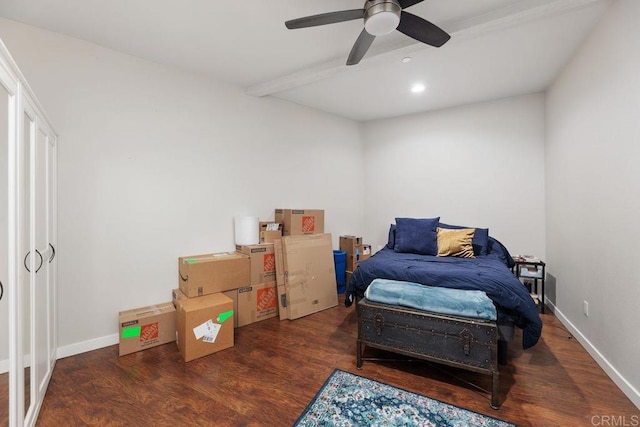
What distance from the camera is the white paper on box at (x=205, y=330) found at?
2484 millimetres

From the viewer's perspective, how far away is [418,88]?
3645mm

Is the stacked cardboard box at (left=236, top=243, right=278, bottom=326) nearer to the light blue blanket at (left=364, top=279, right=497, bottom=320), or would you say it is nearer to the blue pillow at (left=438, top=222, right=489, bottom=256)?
the light blue blanket at (left=364, top=279, right=497, bottom=320)

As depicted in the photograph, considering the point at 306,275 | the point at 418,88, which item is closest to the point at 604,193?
the point at 418,88

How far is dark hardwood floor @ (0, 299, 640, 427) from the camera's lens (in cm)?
180

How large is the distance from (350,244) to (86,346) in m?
3.19

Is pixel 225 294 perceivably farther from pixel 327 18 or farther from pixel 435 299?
pixel 327 18

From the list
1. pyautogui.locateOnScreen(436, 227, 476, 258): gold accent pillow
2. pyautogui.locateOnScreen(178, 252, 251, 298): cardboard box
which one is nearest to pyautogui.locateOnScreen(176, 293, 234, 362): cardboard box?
pyautogui.locateOnScreen(178, 252, 251, 298): cardboard box

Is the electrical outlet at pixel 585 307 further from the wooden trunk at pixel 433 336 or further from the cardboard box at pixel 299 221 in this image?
the cardboard box at pixel 299 221

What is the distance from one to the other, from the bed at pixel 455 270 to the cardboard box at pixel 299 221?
1.00 m

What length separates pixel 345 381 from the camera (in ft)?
7.02

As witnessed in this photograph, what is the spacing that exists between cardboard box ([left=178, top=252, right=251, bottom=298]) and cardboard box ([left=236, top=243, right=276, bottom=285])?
7 cm

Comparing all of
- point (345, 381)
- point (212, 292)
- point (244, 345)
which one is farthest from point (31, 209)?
point (345, 381)

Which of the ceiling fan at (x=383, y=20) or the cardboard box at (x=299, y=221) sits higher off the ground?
the ceiling fan at (x=383, y=20)

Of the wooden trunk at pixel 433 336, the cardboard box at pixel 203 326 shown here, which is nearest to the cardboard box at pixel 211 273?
the cardboard box at pixel 203 326
